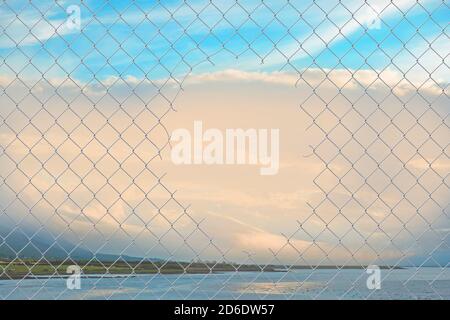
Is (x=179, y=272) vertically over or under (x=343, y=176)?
under

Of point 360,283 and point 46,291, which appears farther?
point 360,283

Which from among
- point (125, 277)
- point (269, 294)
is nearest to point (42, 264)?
point (125, 277)

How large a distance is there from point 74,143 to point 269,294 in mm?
1179

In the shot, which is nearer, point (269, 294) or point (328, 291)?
point (269, 294)

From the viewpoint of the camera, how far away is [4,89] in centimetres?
295
